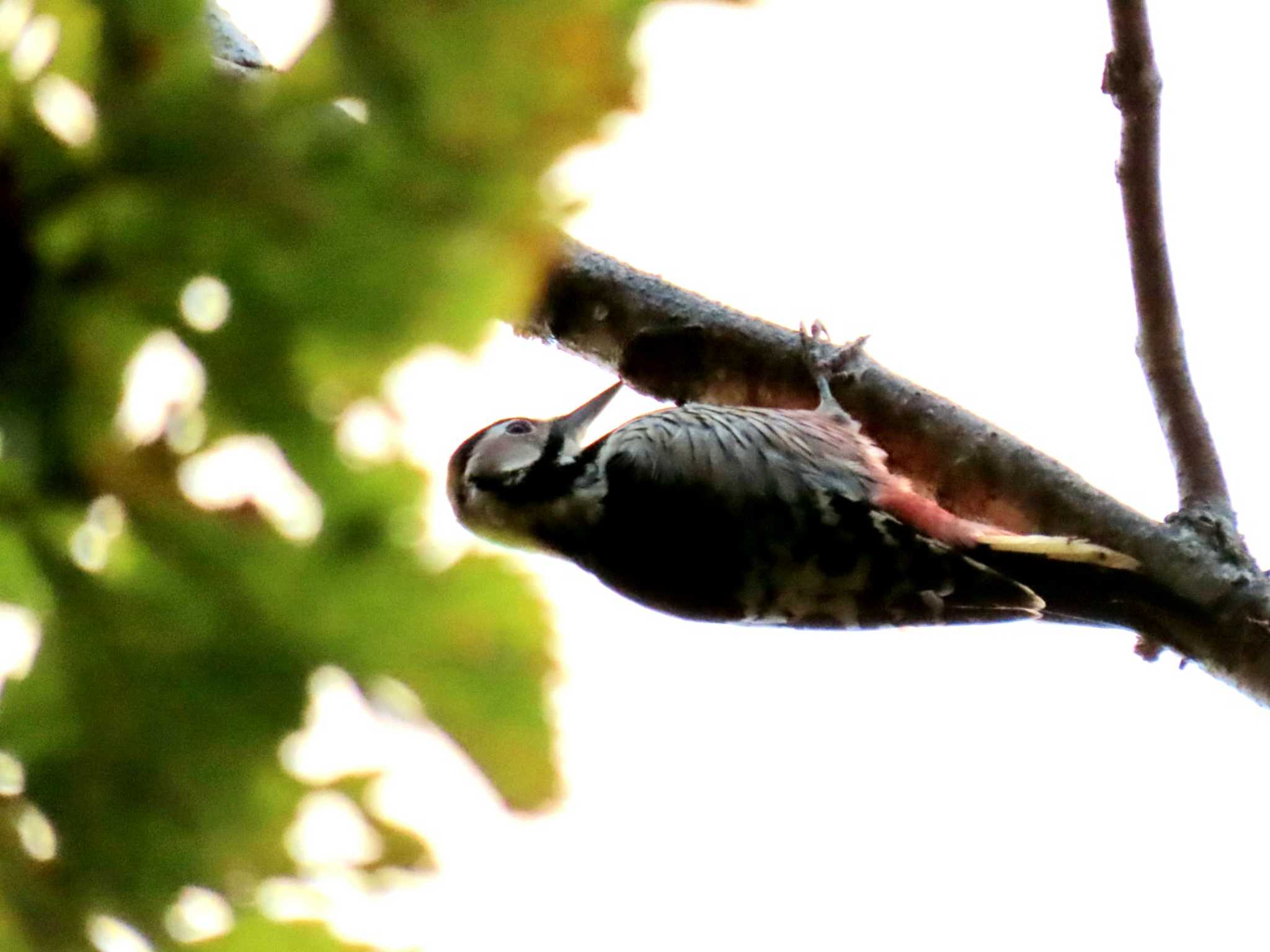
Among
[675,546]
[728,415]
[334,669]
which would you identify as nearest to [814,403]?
[728,415]

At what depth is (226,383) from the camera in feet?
1.63

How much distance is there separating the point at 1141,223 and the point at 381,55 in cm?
255

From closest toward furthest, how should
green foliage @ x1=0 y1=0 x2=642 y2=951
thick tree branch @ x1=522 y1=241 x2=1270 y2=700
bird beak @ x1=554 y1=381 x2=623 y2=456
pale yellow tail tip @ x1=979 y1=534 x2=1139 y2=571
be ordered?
green foliage @ x1=0 y1=0 x2=642 y2=951
thick tree branch @ x1=522 y1=241 x2=1270 y2=700
pale yellow tail tip @ x1=979 y1=534 x2=1139 y2=571
bird beak @ x1=554 y1=381 x2=623 y2=456

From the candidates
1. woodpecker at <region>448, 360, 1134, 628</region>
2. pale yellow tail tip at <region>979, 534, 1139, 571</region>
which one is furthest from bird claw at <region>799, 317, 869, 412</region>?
pale yellow tail tip at <region>979, 534, 1139, 571</region>

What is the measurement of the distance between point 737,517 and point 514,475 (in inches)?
24.2

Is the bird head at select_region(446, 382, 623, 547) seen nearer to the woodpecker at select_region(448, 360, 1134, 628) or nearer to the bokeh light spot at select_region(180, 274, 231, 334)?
the woodpecker at select_region(448, 360, 1134, 628)

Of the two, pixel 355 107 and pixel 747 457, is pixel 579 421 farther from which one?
pixel 355 107

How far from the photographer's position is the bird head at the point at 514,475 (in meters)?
3.61

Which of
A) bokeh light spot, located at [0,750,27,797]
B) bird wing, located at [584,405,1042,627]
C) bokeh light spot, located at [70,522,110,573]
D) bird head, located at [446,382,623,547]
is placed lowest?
bokeh light spot, located at [0,750,27,797]

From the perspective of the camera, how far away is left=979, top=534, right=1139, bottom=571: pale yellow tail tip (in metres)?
2.70

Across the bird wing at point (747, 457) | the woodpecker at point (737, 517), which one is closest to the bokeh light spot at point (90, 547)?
the woodpecker at point (737, 517)

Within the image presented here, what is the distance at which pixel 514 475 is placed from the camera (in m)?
3.61

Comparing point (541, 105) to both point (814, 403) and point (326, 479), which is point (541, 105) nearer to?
point (326, 479)

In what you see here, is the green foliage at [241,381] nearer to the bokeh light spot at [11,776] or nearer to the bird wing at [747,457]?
the bokeh light spot at [11,776]
